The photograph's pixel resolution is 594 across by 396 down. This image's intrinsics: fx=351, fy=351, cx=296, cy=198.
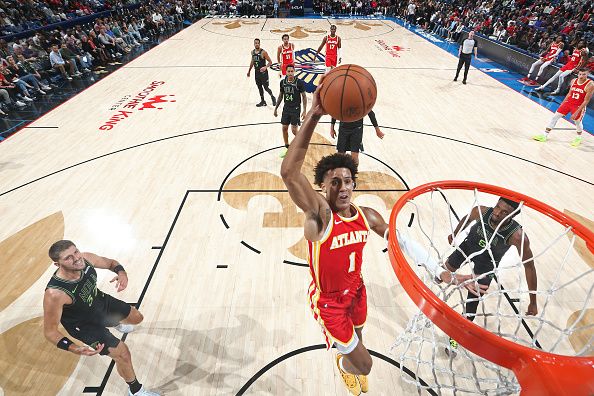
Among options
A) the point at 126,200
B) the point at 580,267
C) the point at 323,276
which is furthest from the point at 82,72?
the point at 580,267

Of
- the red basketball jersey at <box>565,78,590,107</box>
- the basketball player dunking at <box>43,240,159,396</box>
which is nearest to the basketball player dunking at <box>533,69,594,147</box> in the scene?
the red basketball jersey at <box>565,78,590,107</box>

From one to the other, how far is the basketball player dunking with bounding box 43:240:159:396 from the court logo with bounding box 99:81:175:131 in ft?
21.3

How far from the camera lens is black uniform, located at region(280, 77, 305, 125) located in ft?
21.5

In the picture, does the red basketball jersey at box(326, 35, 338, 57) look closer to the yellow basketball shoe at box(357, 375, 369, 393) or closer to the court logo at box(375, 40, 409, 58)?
the court logo at box(375, 40, 409, 58)

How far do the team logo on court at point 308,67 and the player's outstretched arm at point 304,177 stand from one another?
8.84 meters

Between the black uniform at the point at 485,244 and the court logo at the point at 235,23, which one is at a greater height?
the black uniform at the point at 485,244

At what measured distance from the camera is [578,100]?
7.45 m

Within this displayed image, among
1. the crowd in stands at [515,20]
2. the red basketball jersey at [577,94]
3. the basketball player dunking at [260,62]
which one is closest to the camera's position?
the red basketball jersey at [577,94]

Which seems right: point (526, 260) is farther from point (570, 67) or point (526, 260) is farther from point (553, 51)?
point (553, 51)

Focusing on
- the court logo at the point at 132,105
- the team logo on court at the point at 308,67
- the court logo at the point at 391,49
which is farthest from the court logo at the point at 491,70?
the court logo at the point at 132,105

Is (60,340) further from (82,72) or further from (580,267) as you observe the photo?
(82,72)

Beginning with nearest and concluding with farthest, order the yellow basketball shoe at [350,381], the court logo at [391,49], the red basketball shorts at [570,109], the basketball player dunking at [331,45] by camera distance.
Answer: the yellow basketball shoe at [350,381] < the red basketball shorts at [570,109] < the basketball player dunking at [331,45] < the court logo at [391,49]

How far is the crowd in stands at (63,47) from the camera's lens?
9.98 m

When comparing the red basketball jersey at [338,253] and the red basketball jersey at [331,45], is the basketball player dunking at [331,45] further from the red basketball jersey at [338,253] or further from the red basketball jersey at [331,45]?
the red basketball jersey at [338,253]
